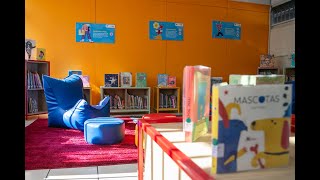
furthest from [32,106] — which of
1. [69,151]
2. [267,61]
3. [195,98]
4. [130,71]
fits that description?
[267,61]

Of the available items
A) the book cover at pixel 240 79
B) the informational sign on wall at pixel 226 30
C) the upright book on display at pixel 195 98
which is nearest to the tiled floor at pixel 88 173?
the upright book on display at pixel 195 98

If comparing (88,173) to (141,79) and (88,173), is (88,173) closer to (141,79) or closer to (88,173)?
(88,173)

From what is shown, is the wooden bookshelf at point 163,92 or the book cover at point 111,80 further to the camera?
→ the wooden bookshelf at point 163,92

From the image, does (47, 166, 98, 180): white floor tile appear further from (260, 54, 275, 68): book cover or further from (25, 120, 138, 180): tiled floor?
(260, 54, 275, 68): book cover

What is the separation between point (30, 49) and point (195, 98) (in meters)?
5.50

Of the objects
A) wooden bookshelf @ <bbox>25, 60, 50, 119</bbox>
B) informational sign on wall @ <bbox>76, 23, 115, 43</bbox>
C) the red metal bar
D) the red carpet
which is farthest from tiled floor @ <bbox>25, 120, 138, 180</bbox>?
informational sign on wall @ <bbox>76, 23, 115, 43</bbox>

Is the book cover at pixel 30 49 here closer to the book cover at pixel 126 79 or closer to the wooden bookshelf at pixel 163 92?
the book cover at pixel 126 79

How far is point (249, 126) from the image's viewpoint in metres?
0.79

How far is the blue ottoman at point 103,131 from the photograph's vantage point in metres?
3.67

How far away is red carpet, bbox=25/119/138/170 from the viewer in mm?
3059

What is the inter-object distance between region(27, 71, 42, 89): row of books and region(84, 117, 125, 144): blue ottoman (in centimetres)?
259

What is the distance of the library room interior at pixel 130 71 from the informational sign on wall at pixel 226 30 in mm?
31
